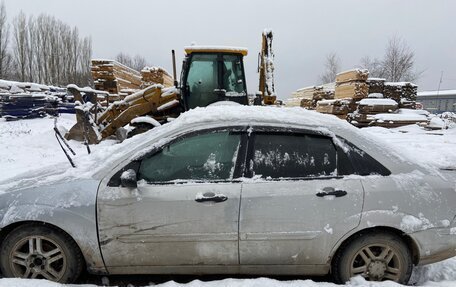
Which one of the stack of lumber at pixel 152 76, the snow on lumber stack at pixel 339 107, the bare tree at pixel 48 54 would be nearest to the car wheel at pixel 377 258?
the stack of lumber at pixel 152 76

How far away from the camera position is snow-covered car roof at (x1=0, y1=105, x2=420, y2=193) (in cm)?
296

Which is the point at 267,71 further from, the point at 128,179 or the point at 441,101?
the point at 441,101

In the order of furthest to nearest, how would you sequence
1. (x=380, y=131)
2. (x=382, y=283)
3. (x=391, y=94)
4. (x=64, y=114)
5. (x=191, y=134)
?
1. (x=64, y=114)
2. (x=391, y=94)
3. (x=380, y=131)
4. (x=191, y=134)
5. (x=382, y=283)

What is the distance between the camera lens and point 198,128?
300 centimetres

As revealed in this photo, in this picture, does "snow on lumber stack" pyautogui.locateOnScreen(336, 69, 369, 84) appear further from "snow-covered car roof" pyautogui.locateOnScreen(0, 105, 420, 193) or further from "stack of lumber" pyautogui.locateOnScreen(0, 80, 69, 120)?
"stack of lumber" pyautogui.locateOnScreen(0, 80, 69, 120)

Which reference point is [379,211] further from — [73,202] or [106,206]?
[73,202]

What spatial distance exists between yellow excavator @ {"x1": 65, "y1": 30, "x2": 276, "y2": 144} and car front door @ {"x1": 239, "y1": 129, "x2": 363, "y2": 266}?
19.8ft

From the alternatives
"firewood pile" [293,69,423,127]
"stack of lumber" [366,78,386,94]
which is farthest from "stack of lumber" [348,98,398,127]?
"stack of lumber" [366,78,386,94]

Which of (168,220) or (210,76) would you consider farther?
(210,76)

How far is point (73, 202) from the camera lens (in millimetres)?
2793

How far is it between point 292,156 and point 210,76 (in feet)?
20.6

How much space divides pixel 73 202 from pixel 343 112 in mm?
15608

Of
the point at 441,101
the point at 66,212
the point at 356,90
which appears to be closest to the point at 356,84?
the point at 356,90

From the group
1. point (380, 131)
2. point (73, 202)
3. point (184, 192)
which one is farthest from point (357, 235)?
point (380, 131)
